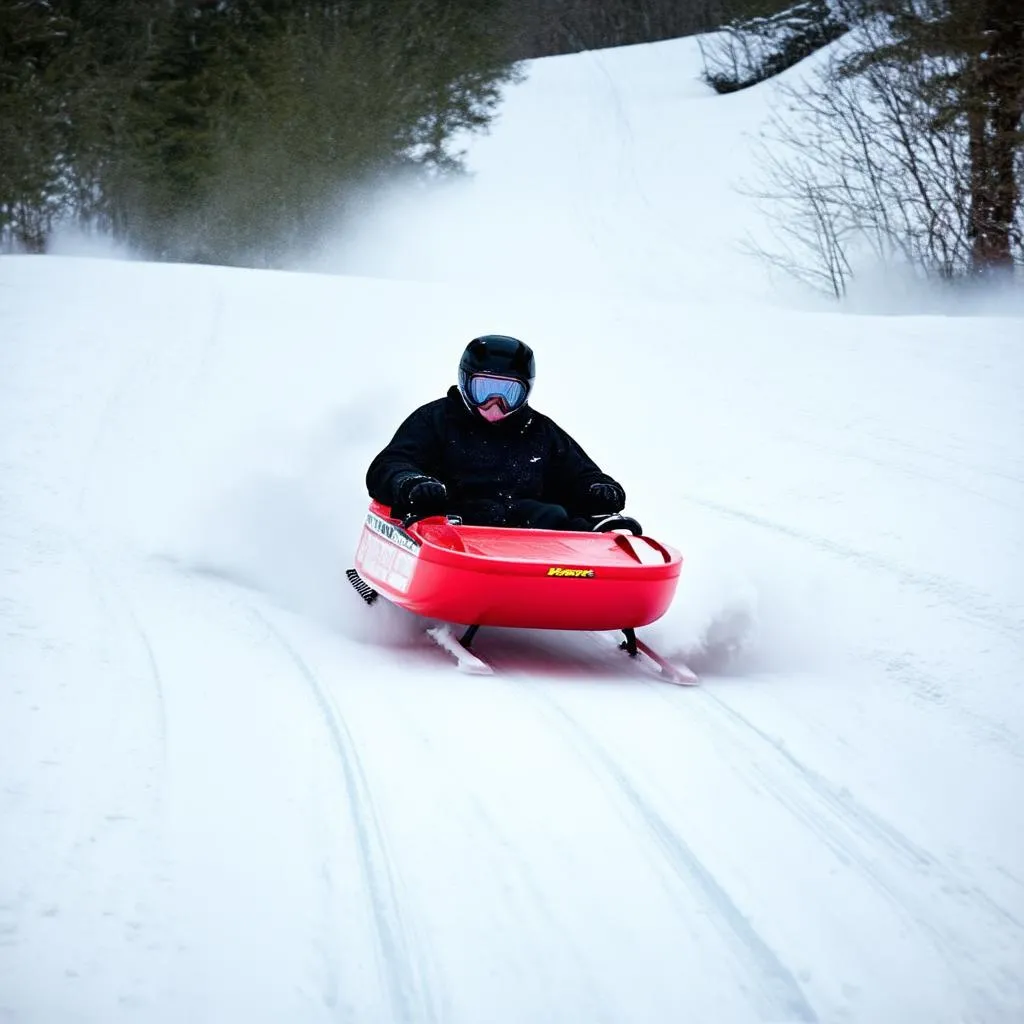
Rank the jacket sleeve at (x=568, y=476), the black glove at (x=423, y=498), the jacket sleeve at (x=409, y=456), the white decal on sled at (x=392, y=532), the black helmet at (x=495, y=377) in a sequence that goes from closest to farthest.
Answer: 1. the white decal on sled at (x=392, y=532)
2. the black glove at (x=423, y=498)
3. the jacket sleeve at (x=409, y=456)
4. the black helmet at (x=495, y=377)
5. the jacket sleeve at (x=568, y=476)

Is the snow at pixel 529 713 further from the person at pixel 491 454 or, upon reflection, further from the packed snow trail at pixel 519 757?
the person at pixel 491 454

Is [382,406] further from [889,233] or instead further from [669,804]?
[889,233]

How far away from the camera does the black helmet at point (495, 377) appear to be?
5625 mm

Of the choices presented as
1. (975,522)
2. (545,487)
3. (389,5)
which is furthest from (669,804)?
(389,5)

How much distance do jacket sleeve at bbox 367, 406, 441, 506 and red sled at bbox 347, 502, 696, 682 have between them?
0.30 m

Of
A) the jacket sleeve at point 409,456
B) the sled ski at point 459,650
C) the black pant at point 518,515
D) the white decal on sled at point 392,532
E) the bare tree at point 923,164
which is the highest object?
the bare tree at point 923,164

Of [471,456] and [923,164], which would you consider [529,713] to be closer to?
[471,456]

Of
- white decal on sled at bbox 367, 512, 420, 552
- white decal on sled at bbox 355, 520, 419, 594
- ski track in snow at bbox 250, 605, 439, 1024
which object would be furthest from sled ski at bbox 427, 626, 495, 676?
ski track in snow at bbox 250, 605, 439, 1024

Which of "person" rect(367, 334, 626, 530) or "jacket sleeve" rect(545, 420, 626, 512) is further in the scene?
"jacket sleeve" rect(545, 420, 626, 512)

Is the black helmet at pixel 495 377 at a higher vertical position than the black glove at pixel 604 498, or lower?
higher

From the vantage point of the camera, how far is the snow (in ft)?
8.51

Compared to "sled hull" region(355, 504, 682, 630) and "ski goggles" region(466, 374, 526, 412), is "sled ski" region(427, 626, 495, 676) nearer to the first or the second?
"sled hull" region(355, 504, 682, 630)

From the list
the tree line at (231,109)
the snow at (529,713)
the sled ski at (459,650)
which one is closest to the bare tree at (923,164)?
the snow at (529,713)

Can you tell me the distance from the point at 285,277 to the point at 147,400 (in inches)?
196
